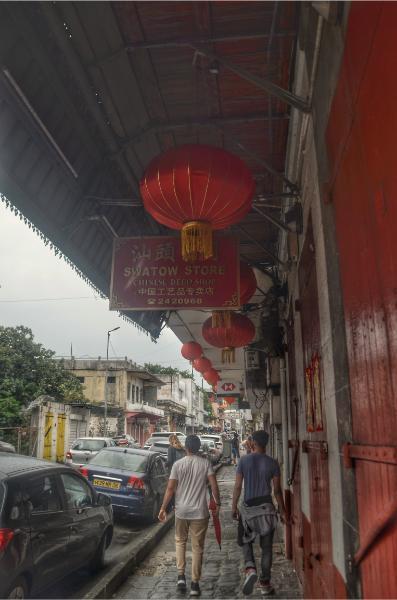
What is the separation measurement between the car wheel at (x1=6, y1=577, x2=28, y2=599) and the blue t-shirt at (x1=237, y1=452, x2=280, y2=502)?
2643mm

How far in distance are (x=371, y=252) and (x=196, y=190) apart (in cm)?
211

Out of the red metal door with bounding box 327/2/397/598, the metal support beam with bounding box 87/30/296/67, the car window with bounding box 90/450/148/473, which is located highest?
the metal support beam with bounding box 87/30/296/67

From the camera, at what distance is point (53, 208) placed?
17.6ft

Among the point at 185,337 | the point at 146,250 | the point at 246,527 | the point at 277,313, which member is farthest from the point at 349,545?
the point at 185,337

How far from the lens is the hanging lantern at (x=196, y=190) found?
4.05 metres

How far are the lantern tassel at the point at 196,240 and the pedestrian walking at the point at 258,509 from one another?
309cm

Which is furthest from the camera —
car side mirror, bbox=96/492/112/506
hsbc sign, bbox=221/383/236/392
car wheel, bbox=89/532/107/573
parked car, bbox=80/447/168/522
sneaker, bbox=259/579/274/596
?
hsbc sign, bbox=221/383/236/392

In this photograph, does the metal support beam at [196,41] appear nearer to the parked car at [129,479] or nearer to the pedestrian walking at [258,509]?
the pedestrian walking at [258,509]

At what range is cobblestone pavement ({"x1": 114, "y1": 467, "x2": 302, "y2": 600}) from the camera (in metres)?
5.91

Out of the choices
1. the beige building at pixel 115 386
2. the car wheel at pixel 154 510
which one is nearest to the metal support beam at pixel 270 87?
the car wheel at pixel 154 510

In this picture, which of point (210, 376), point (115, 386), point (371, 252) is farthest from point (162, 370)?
point (371, 252)

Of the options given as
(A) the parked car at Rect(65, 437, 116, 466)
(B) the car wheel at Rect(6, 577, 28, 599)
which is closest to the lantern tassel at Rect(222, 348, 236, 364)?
(B) the car wheel at Rect(6, 577, 28, 599)

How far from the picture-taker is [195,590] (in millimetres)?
5648

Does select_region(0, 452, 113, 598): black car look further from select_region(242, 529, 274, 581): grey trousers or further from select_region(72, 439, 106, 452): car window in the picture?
A: select_region(72, 439, 106, 452): car window
